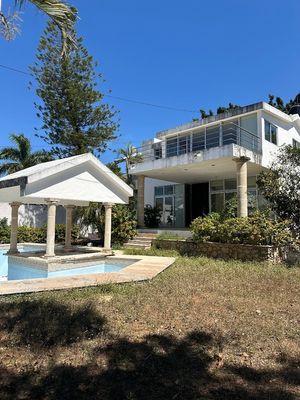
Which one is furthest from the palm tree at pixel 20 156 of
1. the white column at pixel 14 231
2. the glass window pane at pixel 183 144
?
the white column at pixel 14 231

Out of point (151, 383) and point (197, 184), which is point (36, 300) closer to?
point (151, 383)

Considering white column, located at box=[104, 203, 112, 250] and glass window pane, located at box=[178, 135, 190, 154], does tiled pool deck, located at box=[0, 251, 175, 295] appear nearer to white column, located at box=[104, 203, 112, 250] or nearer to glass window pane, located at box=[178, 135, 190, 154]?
white column, located at box=[104, 203, 112, 250]

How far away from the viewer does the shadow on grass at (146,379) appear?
343 centimetres

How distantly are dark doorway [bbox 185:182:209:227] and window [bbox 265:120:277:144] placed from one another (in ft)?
19.1

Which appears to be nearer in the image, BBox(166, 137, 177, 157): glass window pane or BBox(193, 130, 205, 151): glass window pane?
BBox(193, 130, 205, 151): glass window pane

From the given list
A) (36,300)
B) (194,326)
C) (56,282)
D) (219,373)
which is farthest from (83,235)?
(219,373)

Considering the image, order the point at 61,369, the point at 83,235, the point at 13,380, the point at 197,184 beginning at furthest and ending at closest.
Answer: the point at 197,184, the point at 83,235, the point at 61,369, the point at 13,380

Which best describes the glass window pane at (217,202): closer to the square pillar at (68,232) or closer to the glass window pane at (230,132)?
the glass window pane at (230,132)

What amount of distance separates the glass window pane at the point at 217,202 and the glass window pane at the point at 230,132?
435 centimetres

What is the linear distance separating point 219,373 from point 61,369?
1.78 m

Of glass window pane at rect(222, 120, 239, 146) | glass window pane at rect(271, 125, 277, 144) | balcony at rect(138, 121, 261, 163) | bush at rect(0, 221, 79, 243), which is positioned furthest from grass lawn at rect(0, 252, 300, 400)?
glass window pane at rect(271, 125, 277, 144)

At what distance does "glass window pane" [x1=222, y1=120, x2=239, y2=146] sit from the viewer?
19.3 meters

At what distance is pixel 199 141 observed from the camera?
2150 cm

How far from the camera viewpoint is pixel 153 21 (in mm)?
14328
